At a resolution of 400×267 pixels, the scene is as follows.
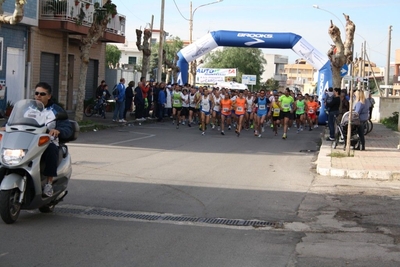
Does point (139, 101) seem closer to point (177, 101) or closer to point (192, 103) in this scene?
point (177, 101)

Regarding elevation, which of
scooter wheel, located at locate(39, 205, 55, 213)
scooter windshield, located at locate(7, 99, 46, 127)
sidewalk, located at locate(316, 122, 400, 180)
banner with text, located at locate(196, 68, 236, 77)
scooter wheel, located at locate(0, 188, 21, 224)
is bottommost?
scooter wheel, located at locate(39, 205, 55, 213)

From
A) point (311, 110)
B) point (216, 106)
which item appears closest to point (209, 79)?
point (311, 110)

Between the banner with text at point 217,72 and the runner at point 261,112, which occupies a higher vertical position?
the banner with text at point 217,72

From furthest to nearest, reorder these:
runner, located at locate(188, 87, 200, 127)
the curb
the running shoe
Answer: runner, located at locate(188, 87, 200, 127) < the curb < the running shoe

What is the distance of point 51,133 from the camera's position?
776 cm

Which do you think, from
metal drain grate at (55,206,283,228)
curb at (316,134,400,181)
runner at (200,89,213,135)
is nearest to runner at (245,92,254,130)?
runner at (200,89,213,135)

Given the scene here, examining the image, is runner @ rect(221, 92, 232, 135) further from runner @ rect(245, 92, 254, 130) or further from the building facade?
the building facade

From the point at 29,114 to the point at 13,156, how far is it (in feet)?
2.26

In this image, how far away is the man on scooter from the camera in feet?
25.5

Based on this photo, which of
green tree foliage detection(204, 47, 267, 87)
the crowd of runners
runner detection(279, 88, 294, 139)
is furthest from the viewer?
green tree foliage detection(204, 47, 267, 87)

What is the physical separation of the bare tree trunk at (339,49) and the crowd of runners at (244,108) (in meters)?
2.03

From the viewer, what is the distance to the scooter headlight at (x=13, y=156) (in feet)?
24.0

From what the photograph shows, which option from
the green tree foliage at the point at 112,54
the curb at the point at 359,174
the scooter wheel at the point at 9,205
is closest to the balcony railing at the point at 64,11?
the curb at the point at 359,174

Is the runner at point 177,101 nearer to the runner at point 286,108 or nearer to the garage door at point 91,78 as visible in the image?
the runner at point 286,108
